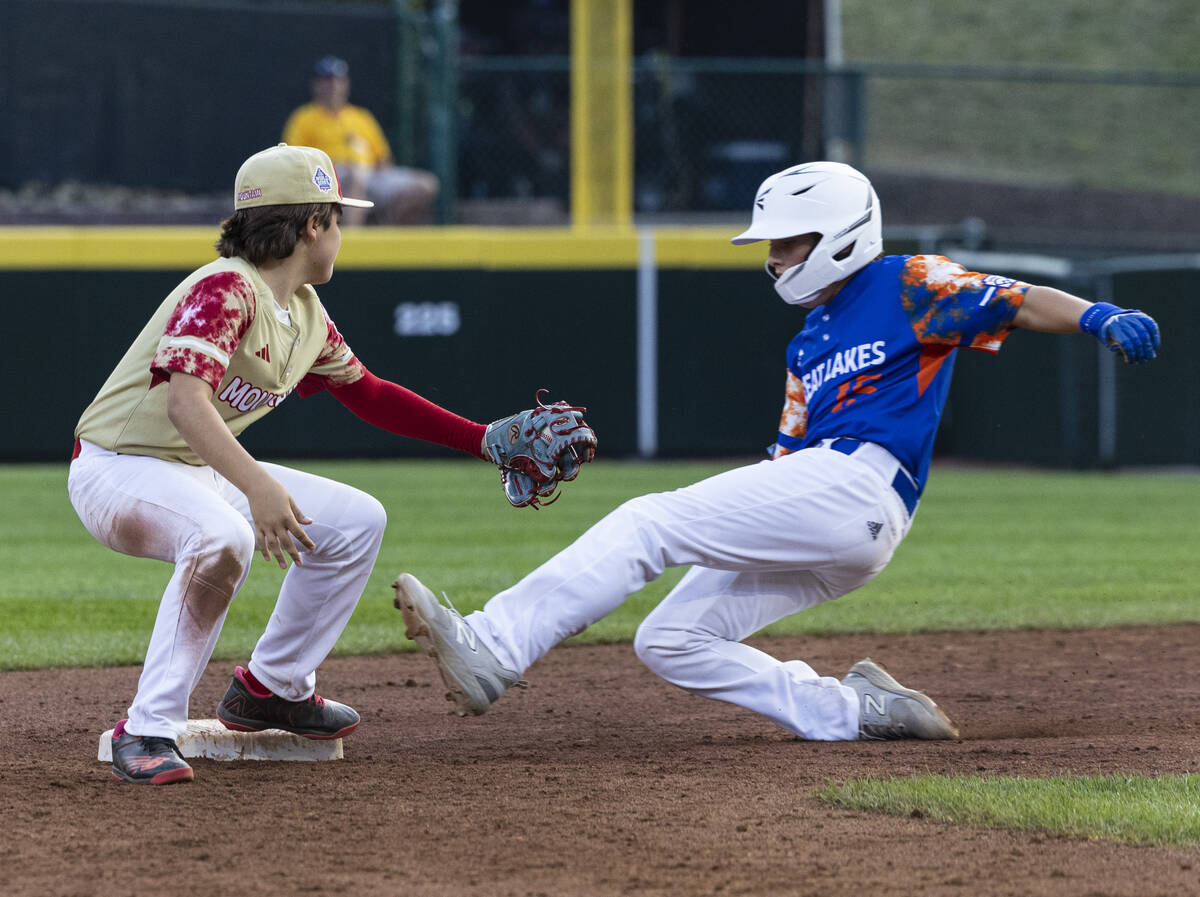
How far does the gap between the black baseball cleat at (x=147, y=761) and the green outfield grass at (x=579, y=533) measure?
2.06 m

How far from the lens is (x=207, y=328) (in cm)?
388

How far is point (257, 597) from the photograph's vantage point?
25.4 feet

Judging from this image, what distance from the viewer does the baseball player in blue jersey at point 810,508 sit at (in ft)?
13.6

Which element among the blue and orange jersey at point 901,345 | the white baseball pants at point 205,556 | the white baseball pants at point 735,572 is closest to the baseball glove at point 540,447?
the white baseball pants at point 735,572

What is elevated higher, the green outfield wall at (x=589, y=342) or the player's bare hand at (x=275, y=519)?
the player's bare hand at (x=275, y=519)

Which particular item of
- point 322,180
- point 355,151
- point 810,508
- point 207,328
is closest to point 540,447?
point 810,508

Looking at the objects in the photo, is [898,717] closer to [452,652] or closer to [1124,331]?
[1124,331]

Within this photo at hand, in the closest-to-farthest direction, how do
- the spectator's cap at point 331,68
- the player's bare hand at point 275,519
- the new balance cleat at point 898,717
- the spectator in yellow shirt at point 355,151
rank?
the player's bare hand at point 275,519 < the new balance cleat at point 898,717 < the spectator's cap at point 331,68 < the spectator in yellow shirt at point 355,151

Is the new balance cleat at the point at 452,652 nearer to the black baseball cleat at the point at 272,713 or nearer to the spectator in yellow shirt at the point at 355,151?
the black baseball cleat at the point at 272,713

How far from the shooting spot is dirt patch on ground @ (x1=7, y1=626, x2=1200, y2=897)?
10.6ft

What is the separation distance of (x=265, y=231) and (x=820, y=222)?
60.0 inches

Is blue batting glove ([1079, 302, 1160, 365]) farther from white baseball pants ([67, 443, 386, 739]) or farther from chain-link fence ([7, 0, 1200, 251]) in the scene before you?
chain-link fence ([7, 0, 1200, 251])

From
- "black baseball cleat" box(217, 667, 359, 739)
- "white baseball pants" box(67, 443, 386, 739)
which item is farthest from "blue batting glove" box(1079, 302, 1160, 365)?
"black baseball cleat" box(217, 667, 359, 739)

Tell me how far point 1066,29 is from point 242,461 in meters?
31.1
